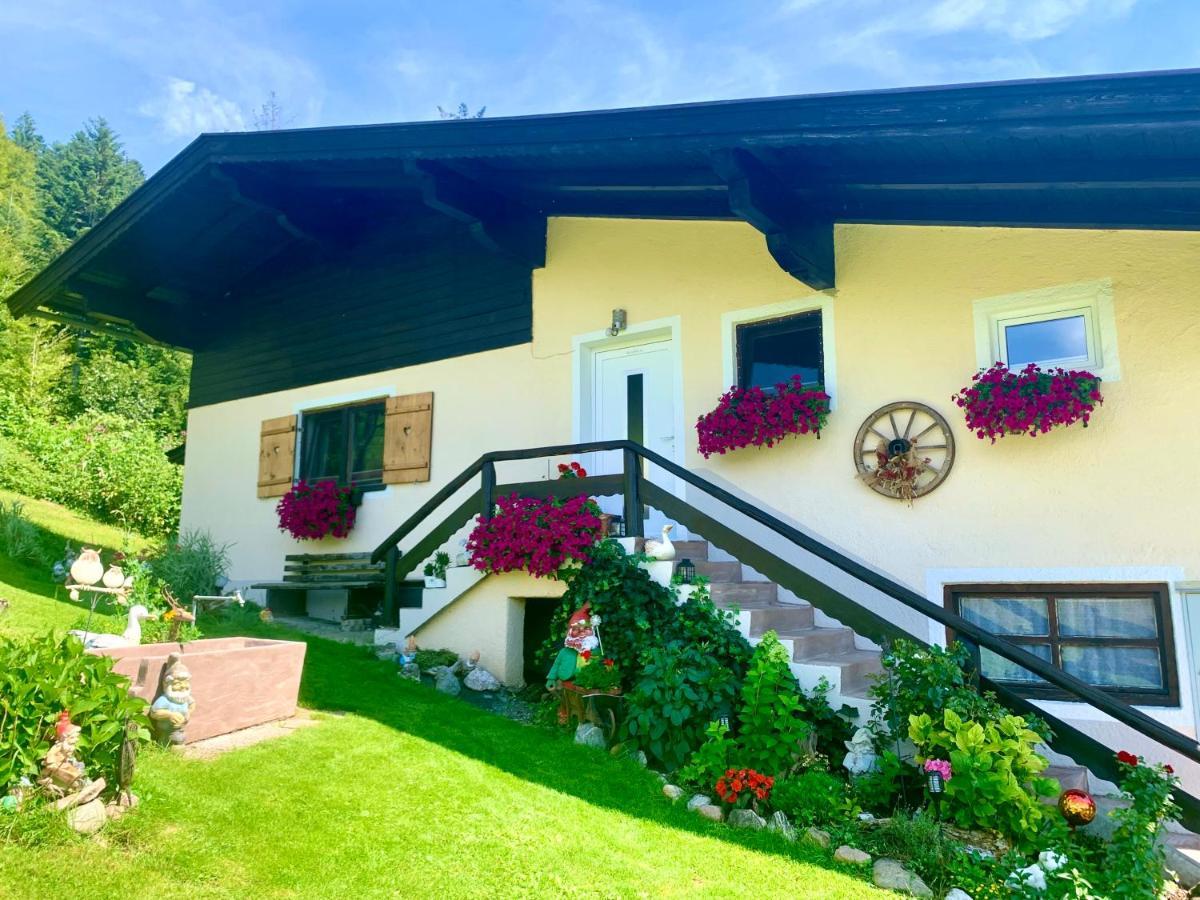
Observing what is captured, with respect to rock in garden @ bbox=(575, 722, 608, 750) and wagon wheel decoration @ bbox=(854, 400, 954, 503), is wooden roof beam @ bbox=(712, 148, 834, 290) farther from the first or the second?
rock in garden @ bbox=(575, 722, 608, 750)

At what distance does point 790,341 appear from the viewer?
6523 millimetres

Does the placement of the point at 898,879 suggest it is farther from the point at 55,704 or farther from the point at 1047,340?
the point at 1047,340

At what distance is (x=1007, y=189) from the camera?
515 centimetres

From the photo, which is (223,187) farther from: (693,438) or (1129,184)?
(1129,184)

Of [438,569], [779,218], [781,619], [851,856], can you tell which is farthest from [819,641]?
[438,569]

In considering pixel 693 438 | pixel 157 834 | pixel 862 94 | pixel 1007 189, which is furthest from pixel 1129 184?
pixel 157 834

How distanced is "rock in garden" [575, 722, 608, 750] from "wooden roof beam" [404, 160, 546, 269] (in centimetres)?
399

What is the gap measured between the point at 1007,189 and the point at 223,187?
6317mm

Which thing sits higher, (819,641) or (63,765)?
(819,641)

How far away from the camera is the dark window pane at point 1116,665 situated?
195 inches

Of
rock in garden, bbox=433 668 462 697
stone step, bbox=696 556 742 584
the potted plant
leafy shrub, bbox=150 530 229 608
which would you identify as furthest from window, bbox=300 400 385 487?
stone step, bbox=696 556 742 584

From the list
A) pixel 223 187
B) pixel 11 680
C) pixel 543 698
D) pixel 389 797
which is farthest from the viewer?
pixel 223 187

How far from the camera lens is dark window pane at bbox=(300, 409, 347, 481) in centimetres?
912

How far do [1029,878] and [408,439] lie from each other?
6262mm
